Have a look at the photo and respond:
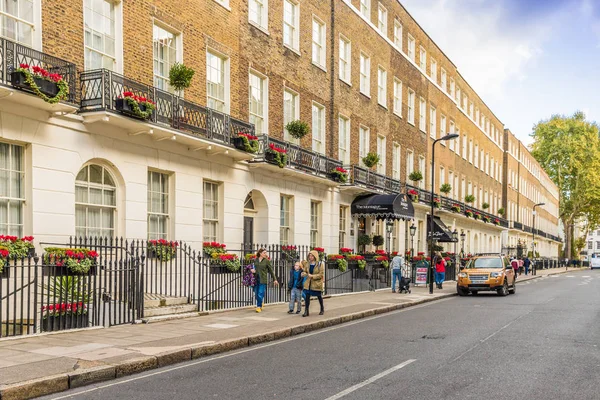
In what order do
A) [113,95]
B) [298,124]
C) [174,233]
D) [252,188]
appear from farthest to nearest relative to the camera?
[298,124] < [252,188] < [174,233] < [113,95]

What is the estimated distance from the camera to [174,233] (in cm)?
1712

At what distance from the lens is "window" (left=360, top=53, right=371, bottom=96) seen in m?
31.1

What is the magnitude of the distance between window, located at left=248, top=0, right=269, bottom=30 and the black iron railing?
929 cm

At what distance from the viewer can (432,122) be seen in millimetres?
42875

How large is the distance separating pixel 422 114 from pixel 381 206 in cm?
1453

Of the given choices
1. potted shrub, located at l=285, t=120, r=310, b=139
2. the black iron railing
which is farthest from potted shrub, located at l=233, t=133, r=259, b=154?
the black iron railing

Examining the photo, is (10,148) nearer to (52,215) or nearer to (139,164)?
(52,215)

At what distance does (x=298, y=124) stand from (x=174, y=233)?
24.2 feet

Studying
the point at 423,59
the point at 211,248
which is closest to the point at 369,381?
the point at 211,248

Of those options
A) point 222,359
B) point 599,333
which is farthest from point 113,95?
point 599,333

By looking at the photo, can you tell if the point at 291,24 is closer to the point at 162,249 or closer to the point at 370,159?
the point at 370,159

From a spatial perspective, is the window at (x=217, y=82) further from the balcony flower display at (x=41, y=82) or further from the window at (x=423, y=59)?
the window at (x=423, y=59)

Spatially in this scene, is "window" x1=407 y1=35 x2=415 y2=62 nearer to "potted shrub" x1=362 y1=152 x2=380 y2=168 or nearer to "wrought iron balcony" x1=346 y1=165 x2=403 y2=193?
"wrought iron balcony" x1=346 y1=165 x2=403 y2=193

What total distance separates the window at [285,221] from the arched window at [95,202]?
8753 millimetres
